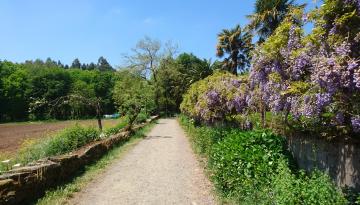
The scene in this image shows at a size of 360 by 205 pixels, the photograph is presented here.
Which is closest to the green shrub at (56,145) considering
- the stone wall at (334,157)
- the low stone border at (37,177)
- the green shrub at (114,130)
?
the low stone border at (37,177)

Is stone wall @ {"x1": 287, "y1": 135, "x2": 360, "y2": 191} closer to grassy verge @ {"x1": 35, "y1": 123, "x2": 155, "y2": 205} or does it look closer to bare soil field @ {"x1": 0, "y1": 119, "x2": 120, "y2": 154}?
grassy verge @ {"x1": 35, "y1": 123, "x2": 155, "y2": 205}

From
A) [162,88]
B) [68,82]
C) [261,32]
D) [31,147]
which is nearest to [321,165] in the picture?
[31,147]

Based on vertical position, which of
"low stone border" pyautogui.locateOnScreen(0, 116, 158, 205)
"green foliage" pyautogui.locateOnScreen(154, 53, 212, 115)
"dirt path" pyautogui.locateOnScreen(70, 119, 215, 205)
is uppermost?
"green foliage" pyautogui.locateOnScreen(154, 53, 212, 115)

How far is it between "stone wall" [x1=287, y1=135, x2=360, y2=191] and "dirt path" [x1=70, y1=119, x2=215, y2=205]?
8.47 ft

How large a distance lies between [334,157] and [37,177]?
19.7ft

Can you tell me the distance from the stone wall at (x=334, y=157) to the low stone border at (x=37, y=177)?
519 cm

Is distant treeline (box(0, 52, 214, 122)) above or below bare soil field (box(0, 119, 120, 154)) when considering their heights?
above

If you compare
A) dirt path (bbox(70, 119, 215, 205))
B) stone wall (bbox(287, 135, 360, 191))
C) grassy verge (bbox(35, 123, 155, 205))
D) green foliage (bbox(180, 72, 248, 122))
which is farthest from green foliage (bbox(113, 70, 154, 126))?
stone wall (bbox(287, 135, 360, 191))

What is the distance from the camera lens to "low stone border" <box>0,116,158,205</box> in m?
7.35

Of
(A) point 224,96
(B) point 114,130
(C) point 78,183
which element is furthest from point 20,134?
(C) point 78,183

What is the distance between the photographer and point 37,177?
8.59 metres

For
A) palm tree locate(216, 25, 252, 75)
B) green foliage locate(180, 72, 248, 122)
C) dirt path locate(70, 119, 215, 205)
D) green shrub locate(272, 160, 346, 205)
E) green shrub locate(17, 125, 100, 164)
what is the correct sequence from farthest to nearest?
palm tree locate(216, 25, 252, 75) → green shrub locate(17, 125, 100, 164) → green foliage locate(180, 72, 248, 122) → dirt path locate(70, 119, 215, 205) → green shrub locate(272, 160, 346, 205)

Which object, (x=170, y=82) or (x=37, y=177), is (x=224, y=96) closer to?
(x=37, y=177)

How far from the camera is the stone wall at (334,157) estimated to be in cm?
507
